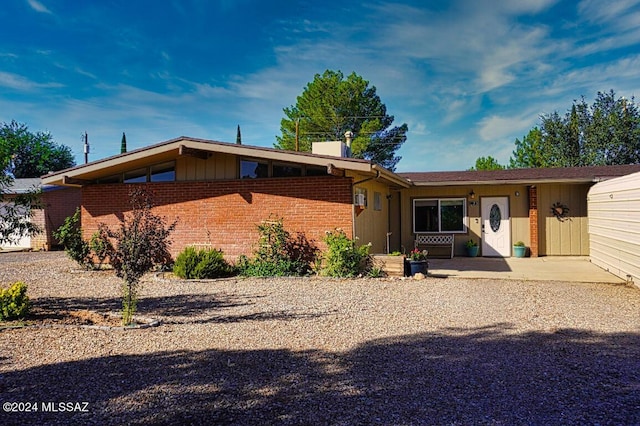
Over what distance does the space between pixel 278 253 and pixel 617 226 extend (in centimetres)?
788

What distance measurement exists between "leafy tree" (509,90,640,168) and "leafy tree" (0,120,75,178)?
3835 centimetres

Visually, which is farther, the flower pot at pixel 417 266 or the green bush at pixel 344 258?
the flower pot at pixel 417 266

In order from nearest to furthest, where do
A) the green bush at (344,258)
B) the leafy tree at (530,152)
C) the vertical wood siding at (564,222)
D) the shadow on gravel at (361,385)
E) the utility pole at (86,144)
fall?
1. the shadow on gravel at (361,385)
2. the green bush at (344,258)
3. the vertical wood siding at (564,222)
4. the utility pole at (86,144)
5. the leafy tree at (530,152)

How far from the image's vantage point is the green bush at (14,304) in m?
6.03

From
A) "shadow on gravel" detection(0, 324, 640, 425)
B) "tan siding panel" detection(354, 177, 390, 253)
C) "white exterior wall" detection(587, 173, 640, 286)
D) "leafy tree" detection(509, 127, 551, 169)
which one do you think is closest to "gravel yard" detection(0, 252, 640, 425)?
"shadow on gravel" detection(0, 324, 640, 425)

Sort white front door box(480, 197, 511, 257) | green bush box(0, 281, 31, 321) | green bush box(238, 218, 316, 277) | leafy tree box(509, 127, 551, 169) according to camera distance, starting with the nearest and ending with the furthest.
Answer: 1. green bush box(0, 281, 31, 321)
2. green bush box(238, 218, 316, 277)
3. white front door box(480, 197, 511, 257)
4. leafy tree box(509, 127, 551, 169)

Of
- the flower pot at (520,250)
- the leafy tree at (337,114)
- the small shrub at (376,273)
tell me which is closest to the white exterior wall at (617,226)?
the flower pot at (520,250)

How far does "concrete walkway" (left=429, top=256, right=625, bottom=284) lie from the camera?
10062mm

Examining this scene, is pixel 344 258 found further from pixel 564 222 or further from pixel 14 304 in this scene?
pixel 564 222

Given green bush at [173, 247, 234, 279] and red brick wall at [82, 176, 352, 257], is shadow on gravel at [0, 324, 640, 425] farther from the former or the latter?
red brick wall at [82, 176, 352, 257]

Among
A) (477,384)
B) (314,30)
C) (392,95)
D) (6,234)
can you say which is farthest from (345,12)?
(392,95)

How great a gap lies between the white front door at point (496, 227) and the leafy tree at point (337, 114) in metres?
14.6

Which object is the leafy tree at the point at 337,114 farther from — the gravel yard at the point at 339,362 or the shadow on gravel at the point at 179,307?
the gravel yard at the point at 339,362

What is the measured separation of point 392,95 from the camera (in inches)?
1166
